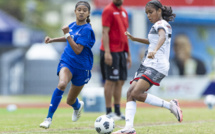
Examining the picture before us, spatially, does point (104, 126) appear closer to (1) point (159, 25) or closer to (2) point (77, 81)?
(2) point (77, 81)

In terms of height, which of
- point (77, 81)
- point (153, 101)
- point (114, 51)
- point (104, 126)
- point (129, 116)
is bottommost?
point (104, 126)

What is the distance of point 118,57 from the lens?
31.9 ft

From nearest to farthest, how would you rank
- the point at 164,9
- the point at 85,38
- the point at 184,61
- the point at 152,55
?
the point at 152,55 → the point at 164,9 → the point at 85,38 → the point at 184,61

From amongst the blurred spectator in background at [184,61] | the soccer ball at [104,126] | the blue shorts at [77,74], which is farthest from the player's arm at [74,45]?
the blurred spectator in background at [184,61]

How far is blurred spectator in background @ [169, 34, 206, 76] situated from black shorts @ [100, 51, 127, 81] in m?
16.1

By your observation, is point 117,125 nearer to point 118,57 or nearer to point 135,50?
point 118,57

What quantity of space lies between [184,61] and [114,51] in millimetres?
→ 16618

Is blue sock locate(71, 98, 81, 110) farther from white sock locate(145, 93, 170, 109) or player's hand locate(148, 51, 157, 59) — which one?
player's hand locate(148, 51, 157, 59)

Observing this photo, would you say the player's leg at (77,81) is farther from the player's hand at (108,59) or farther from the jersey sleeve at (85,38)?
the player's hand at (108,59)

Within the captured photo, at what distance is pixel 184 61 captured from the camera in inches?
1015

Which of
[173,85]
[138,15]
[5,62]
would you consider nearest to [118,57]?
[173,85]

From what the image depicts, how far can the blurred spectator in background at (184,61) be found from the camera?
2569 centimetres

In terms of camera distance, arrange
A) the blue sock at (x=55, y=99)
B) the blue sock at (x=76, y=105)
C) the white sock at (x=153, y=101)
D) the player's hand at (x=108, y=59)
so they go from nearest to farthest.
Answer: the white sock at (x=153, y=101)
the blue sock at (x=55, y=99)
the blue sock at (x=76, y=105)
the player's hand at (x=108, y=59)

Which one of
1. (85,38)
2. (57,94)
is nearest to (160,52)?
(85,38)
